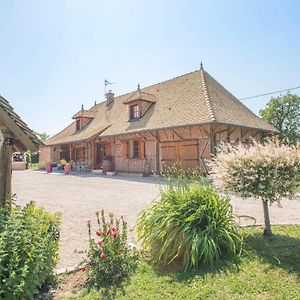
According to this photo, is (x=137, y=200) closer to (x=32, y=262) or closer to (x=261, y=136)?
(x=32, y=262)

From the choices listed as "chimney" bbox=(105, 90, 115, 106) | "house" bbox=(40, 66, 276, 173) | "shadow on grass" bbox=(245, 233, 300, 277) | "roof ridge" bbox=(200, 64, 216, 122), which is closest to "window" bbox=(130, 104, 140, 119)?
"house" bbox=(40, 66, 276, 173)

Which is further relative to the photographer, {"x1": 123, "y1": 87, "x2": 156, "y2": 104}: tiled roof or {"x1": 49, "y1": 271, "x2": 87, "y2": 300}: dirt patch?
{"x1": 123, "y1": 87, "x2": 156, "y2": 104}: tiled roof

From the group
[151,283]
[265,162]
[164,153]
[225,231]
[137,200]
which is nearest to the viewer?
[151,283]

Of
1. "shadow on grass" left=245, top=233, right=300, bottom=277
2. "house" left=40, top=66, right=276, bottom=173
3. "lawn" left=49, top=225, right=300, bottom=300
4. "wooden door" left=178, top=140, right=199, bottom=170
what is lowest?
"lawn" left=49, top=225, right=300, bottom=300

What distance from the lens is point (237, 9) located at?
26.2 feet

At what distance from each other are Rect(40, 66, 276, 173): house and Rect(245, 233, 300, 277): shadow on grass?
9.30m

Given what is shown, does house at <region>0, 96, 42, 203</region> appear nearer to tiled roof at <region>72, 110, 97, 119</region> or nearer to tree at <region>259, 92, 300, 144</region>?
tiled roof at <region>72, 110, 97, 119</region>

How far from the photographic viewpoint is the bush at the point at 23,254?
2.33 m

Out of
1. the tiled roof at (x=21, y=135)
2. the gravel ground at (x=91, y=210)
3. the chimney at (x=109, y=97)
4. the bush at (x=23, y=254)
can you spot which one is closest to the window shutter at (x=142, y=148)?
the gravel ground at (x=91, y=210)

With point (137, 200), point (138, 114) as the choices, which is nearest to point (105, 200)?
point (137, 200)

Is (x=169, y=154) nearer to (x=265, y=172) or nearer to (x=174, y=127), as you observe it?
(x=174, y=127)

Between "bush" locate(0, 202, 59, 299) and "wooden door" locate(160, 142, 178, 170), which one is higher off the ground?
"wooden door" locate(160, 142, 178, 170)

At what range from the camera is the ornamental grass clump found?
12.8 ft

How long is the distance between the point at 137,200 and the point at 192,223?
5.46m
